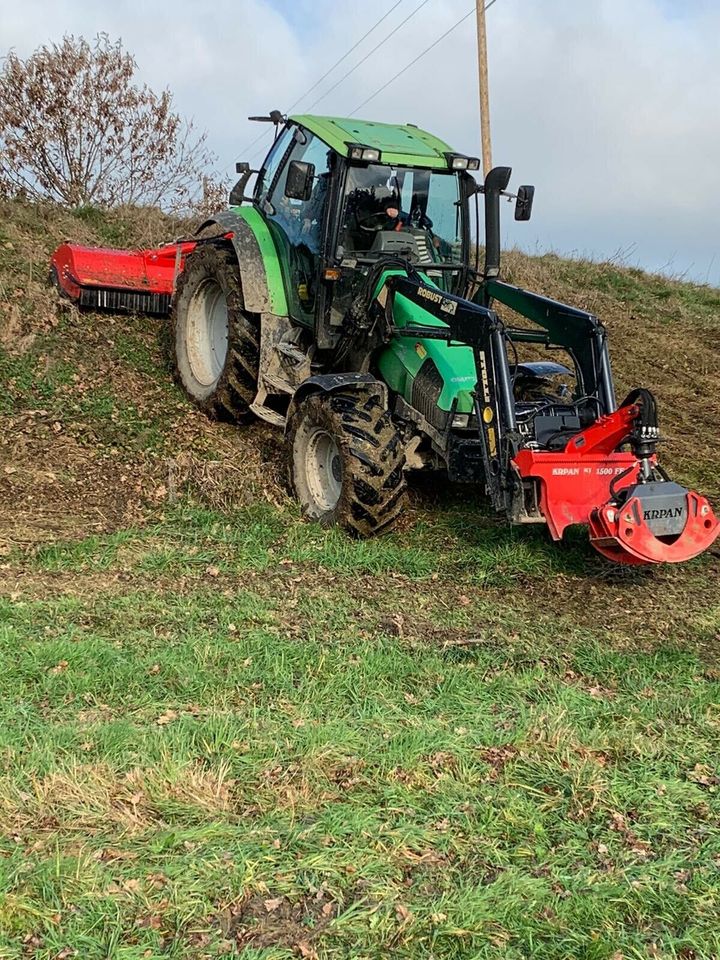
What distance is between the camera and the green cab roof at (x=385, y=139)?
6.92 meters

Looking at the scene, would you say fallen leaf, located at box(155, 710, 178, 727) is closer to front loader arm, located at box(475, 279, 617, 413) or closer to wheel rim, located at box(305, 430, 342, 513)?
wheel rim, located at box(305, 430, 342, 513)

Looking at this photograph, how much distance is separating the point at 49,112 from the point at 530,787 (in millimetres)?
13571

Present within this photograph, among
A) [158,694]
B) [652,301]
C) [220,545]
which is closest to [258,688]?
[158,694]

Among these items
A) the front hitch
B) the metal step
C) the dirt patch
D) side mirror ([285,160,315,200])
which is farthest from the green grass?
side mirror ([285,160,315,200])

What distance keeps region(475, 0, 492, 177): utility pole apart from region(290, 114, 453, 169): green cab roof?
9741 millimetres

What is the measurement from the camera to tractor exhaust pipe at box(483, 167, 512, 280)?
688cm

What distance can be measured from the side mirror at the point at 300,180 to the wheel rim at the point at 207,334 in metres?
2.18

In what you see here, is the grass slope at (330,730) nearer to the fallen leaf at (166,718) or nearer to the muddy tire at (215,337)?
the fallen leaf at (166,718)

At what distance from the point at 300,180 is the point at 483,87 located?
12.0m

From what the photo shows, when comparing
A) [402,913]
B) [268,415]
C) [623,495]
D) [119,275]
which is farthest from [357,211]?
[402,913]

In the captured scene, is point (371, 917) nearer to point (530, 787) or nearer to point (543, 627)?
point (530, 787)

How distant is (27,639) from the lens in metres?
4.52

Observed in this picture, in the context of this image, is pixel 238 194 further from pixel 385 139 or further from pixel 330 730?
pixel 330 730

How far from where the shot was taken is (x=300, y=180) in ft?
21.2
